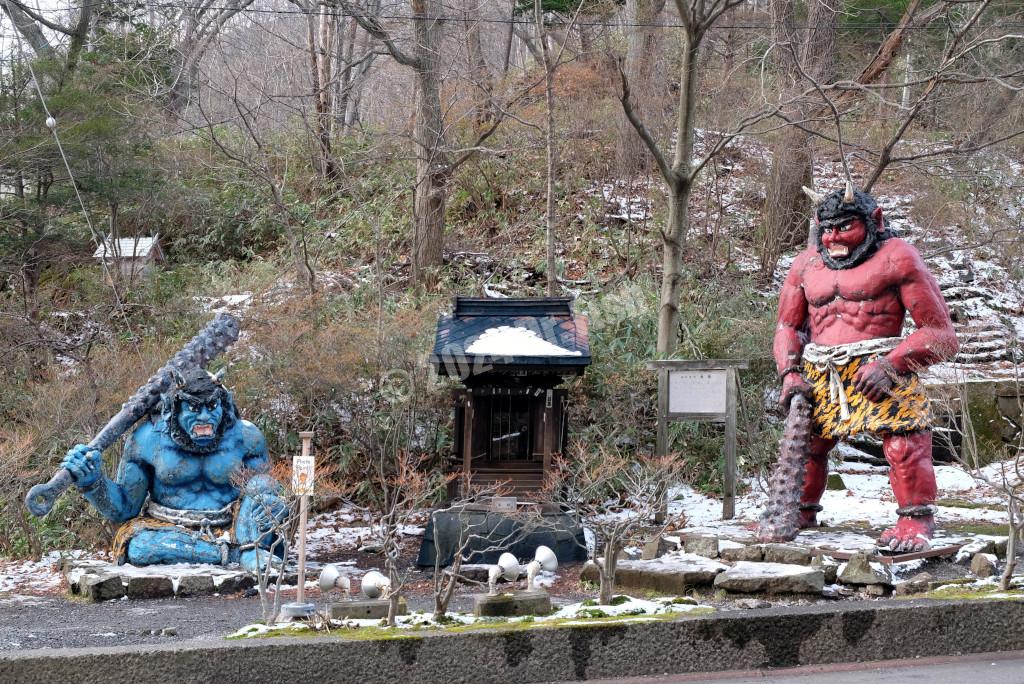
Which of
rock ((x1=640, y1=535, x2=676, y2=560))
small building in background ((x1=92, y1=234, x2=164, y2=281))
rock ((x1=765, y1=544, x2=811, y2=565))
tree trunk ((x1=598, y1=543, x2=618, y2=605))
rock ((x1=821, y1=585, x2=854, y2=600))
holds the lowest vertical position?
rock ((x1=821, y1=585, x2=854, y2=600))

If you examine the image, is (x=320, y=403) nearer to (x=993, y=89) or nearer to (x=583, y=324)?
(x=583, y=324)

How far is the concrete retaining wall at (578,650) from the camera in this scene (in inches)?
185

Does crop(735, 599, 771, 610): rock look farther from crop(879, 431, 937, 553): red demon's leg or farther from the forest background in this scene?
the forest background

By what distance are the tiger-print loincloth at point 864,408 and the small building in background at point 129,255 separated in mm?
9566

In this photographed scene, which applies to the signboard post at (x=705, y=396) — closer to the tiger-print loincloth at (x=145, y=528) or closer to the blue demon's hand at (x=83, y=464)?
the tiger-print loincloth at (x=145, y=528)

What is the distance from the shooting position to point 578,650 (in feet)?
16.8

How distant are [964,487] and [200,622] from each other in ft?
27.6

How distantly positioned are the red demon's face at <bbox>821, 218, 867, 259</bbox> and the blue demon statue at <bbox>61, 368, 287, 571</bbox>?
184 inches

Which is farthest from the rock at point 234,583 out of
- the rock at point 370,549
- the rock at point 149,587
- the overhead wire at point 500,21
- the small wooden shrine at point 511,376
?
the overhead wire at point 500,21

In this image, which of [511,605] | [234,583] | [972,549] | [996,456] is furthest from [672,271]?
[511,605]

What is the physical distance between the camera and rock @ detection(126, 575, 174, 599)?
26.5 feet

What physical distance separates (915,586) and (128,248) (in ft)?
41.5

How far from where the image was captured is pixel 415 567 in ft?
31.3

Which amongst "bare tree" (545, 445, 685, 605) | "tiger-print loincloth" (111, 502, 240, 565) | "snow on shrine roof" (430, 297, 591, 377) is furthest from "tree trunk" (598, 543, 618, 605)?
"tiger-print loincloth" (111, 502, 240, 565)
